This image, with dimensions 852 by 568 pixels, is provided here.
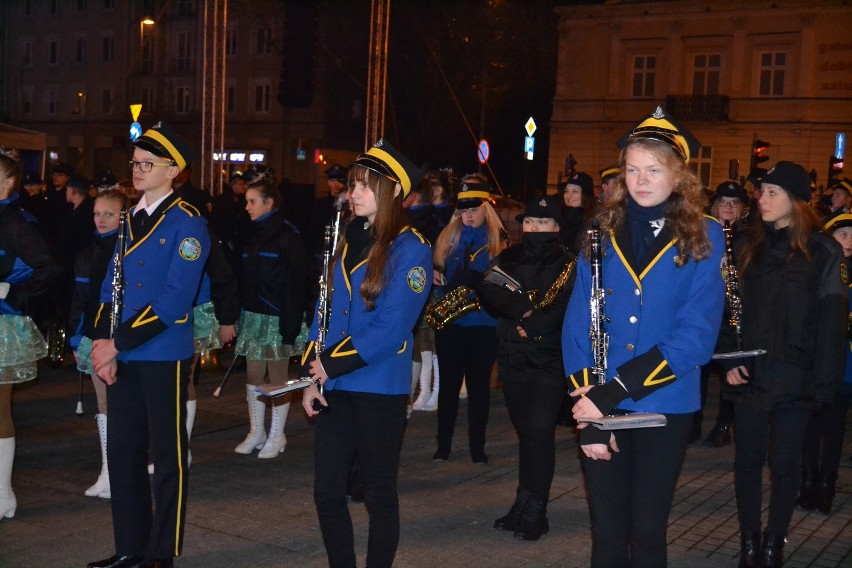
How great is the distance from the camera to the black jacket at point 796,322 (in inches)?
217

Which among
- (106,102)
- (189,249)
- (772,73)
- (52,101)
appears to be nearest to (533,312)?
(189,249)

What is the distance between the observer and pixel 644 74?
45656mm

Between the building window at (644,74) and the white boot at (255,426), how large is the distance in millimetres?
40239

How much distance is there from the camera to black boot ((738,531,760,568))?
18.5ft

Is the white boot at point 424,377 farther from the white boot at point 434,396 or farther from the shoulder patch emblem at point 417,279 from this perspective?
the shoulder patch emblem at point 417,279

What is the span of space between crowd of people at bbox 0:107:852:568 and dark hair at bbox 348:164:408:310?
0.03 ft

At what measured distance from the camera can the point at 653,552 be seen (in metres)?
3.91

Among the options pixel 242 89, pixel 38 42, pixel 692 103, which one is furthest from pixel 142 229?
pixel 38 42

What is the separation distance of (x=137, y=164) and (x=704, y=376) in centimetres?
607

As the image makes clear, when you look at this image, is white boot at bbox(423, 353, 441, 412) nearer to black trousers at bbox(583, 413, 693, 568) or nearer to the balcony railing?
black trousers at bbox(583, 413, 693, 568)

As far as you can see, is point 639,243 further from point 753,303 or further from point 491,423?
point 491,423

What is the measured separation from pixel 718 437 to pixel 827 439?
199 centimetres

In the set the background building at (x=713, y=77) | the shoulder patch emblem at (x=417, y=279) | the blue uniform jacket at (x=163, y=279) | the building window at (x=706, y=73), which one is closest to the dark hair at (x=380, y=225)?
the shoulder patch emblem at (x=417, y=279)

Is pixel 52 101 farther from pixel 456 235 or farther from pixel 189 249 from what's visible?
pixel 189 249
